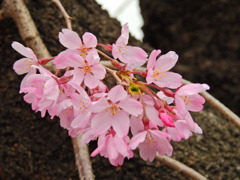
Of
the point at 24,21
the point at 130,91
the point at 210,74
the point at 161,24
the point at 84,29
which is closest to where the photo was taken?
the point at 130,91

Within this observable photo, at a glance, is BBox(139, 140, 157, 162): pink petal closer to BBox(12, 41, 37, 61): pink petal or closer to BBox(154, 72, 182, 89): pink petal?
BBox(154, 72, 182, 89): pink petal

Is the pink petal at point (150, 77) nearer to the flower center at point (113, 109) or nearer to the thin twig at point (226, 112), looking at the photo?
the flower center at point (113, 109)

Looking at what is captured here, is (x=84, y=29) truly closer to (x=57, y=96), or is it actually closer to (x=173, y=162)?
(x=173, y=162)

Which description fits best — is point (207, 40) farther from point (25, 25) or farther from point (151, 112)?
point (151, 112)

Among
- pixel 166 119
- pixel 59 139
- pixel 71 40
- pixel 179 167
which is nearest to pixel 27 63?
pixel 71 40

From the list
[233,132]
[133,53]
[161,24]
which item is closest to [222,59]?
[161,24]

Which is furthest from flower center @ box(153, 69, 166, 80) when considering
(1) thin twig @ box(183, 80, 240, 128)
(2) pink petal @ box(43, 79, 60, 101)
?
(1) thin twig @ box(183, 80, 240, 128)

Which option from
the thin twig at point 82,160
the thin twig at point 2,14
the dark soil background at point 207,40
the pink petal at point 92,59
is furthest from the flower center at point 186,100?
the dark soil background at point 207,40
